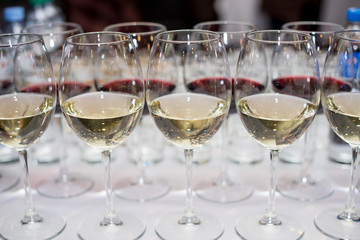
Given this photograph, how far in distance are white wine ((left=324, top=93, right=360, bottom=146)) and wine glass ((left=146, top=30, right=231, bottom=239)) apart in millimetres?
176

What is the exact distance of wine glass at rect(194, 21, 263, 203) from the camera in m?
0.97

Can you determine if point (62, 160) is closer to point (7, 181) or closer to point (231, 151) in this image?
point (7, 181)

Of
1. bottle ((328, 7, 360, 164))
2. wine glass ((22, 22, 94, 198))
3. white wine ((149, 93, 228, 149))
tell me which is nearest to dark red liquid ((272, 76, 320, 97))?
white wine ((149, 93, 228, 149))

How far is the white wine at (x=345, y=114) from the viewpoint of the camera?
79cm

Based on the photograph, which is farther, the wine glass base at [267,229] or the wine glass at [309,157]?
the wine glass at [309,157]

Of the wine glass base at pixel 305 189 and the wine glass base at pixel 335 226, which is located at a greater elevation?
the wine glass base at pixel 305 189

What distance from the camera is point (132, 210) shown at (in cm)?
92

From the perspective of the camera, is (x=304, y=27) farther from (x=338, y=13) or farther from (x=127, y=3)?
(x=127, y=3)

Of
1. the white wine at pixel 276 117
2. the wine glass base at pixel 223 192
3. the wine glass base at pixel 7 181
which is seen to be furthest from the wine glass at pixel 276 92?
the wine glass base at pixel 7 181

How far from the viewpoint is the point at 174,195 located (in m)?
0.97

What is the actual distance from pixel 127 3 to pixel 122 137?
8.10 feet

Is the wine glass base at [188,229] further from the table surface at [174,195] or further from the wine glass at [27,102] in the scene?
the wine glass at [27,102]

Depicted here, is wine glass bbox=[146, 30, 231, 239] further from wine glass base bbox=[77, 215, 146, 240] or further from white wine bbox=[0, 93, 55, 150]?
white wine bbox=[0, 93, 55, 150]

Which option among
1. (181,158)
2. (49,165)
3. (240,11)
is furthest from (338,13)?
(49,165)
